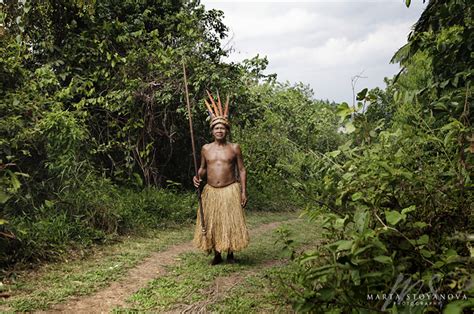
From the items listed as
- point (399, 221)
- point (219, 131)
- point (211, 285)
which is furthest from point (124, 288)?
point (399, 221)

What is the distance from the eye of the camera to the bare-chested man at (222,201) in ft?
16.2

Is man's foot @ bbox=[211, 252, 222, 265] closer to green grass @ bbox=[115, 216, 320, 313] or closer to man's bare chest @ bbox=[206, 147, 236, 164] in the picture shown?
green grass @ bbox=[115, 216, 320, 313]

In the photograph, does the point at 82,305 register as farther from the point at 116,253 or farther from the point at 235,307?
the point at 116,253

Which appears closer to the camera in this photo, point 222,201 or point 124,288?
point 124,288

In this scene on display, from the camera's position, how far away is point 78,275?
4531 millimetres

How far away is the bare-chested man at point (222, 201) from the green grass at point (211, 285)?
0.28m

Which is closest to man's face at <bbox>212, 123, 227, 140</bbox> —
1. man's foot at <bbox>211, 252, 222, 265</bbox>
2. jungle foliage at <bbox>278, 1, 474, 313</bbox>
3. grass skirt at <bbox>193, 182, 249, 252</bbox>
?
grass skirt at <bbox>193, 182, 249, 252</bbox>

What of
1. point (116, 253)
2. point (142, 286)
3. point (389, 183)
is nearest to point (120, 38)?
point (116, 253)

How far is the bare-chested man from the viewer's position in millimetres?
4930

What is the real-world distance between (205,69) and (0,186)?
17.2 ft

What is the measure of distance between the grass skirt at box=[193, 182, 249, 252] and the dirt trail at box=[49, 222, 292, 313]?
60cm

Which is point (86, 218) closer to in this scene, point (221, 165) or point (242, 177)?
point (221, 165)

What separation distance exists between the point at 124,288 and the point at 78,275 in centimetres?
69

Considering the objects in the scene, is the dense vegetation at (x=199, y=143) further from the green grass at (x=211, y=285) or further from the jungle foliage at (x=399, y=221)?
the green grass at (x=211, y=285)
